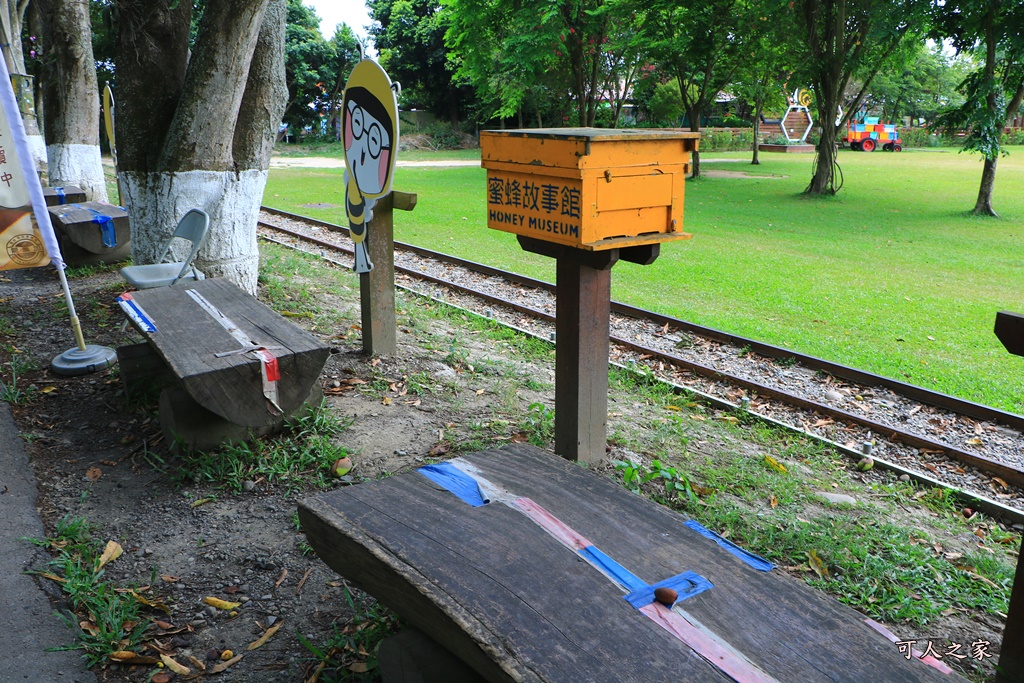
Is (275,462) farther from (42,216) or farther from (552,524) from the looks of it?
(42,216)

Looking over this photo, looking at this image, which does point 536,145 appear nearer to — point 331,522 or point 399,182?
point 331,522

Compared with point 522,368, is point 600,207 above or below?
above

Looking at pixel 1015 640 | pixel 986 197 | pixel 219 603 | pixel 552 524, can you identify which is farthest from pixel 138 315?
pixel 986 197

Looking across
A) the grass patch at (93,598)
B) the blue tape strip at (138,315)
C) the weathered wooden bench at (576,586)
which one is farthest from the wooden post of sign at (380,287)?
the weathered wooden bench at (576,586)

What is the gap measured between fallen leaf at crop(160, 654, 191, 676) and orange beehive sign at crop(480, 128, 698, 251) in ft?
6.92

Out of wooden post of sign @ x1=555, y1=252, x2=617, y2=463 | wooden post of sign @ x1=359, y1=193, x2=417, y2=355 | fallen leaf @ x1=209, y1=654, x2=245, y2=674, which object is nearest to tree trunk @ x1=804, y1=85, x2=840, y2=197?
wooden post of sign @ x1=359, y1=193, x2=417, y2=355

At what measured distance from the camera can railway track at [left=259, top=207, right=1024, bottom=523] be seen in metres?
4.68

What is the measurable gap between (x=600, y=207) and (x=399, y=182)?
1971cm

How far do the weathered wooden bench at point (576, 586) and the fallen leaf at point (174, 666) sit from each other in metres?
0.69

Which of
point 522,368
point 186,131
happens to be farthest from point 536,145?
point 186,131

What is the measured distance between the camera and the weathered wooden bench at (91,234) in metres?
8.27

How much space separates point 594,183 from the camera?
3.23 m

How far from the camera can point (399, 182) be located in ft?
73.2

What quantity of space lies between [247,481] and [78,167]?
398 inches
